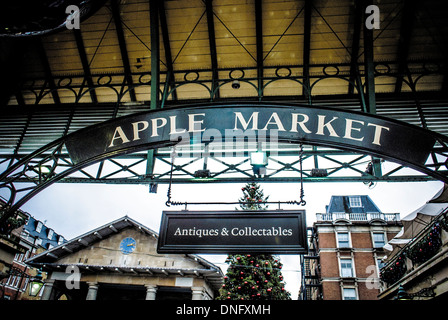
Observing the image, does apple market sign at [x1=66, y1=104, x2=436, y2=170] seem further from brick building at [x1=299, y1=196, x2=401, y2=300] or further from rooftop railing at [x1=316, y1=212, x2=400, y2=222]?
rooftop railing at [x1=316, y1=212, x2=400, y2=222]

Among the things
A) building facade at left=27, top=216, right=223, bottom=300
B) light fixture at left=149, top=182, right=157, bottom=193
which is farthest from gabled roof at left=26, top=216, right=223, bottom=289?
light fixture at left=149, top=182, right=157, bottom=193

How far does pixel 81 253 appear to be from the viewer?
18219 mm

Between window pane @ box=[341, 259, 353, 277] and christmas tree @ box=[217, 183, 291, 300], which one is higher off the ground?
window pane @ box=[341, 259, 353, 277]

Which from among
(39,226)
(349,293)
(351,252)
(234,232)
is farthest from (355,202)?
(39,226)

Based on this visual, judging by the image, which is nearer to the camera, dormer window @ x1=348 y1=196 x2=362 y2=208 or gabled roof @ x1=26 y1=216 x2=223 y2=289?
gabled roof @ x1=26 y1=216 x2=223 y2=289

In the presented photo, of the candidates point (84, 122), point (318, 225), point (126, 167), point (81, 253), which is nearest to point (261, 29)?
point (126, 167)

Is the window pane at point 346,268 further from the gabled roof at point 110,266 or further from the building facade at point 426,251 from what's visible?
the gabled roof at point 110,266

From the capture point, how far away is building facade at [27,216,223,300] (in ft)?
54.3

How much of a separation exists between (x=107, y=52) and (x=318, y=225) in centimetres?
2709

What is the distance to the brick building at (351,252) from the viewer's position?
2753 cm

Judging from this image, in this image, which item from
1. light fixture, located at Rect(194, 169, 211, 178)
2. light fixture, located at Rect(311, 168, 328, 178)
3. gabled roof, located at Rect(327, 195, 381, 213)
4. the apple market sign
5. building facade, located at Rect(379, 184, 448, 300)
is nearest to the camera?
the apple market sign

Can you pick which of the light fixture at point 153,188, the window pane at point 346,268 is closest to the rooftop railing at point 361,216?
the window pane at point 346,268

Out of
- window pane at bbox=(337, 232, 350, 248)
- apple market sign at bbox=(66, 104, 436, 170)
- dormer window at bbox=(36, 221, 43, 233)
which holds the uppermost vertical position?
dormer window at bbox=(36, 221, 43, 233)

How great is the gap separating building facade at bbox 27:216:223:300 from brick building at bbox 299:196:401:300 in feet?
45.2
